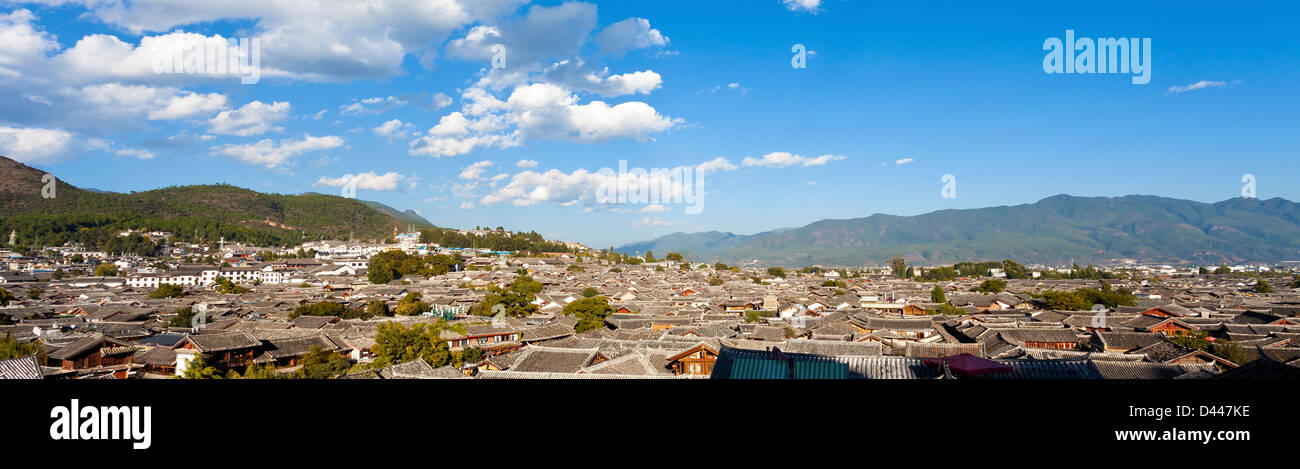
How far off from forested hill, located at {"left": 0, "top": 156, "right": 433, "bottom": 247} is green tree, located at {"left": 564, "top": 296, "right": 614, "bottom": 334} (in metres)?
64.1

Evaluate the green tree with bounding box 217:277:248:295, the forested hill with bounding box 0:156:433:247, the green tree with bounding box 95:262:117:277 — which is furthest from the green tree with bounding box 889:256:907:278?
the forested hill with bounding box 0:156:433:247

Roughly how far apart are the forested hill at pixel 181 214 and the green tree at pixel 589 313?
64141 mm

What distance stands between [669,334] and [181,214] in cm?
9422

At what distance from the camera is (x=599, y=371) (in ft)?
40.4

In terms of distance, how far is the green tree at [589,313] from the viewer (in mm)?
21366

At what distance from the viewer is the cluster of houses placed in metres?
11.1

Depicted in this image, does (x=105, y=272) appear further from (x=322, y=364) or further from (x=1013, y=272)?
(x=1013, y=272)

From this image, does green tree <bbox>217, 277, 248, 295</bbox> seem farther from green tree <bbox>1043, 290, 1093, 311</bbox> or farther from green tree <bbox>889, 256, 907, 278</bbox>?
green tree <bbox>889, 256, 907, 278</bbox>

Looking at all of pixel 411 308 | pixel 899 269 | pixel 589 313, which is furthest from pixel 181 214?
pixel 899 269

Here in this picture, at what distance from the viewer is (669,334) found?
63.7 feet

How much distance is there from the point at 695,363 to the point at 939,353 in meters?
6.60

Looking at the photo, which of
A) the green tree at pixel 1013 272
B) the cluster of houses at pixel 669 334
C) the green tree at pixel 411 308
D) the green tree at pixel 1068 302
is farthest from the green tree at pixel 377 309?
the green tree at pixel 1013 272
